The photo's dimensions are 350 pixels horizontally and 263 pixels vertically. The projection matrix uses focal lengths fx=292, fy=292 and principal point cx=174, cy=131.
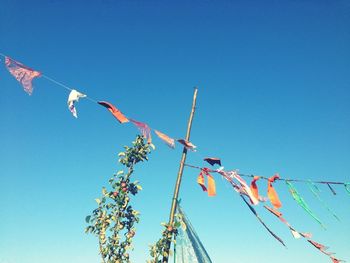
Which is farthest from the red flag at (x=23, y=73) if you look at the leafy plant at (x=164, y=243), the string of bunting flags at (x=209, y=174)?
the leafy plant at (x=164, y=243)

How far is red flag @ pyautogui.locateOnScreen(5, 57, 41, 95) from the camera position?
588 cm

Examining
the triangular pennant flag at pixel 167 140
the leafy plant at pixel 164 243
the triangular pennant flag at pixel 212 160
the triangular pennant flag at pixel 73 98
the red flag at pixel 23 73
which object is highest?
the red flag at pixel 23 73

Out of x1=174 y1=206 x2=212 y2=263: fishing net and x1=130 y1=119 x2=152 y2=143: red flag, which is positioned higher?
x1=130 y1=119 x2=152 y2=143: red flag

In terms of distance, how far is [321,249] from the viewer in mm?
5344

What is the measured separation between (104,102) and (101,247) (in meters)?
2.77

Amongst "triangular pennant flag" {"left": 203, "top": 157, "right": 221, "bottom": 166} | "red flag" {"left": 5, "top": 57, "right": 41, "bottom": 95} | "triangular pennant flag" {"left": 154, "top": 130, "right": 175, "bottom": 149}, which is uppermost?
"red flag" {"left": 5, "top": 57, "right": 41, "bottom": 95}

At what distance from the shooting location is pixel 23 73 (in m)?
5.93

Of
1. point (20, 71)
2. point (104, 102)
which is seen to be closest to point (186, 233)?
point (104, 102)

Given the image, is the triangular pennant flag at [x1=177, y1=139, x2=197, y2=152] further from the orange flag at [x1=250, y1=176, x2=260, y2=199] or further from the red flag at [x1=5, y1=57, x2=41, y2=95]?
the red flag at [x1=5, y1=57, x2=41, y2=95]

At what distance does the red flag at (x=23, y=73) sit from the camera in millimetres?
5883

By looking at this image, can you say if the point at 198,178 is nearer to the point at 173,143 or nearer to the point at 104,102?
the point at 173,143

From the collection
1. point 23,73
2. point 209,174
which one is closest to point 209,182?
point 209,174

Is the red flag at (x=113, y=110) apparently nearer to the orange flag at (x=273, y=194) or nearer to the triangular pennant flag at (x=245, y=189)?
the triangular pennant flag at (x=245, y=189)

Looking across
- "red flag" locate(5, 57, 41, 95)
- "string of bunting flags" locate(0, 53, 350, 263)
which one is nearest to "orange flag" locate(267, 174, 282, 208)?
"string of bunting flags" locate(0, 53, 350, 263)
